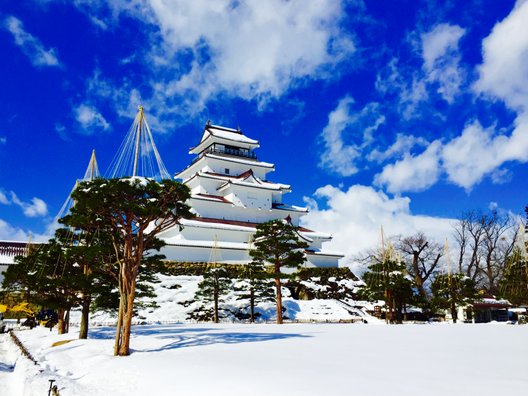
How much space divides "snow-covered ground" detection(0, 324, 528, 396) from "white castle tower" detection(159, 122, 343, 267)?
26.5 metres

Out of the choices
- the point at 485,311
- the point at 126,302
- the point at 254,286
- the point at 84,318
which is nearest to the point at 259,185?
the point at 254,286

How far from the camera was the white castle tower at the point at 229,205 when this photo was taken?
42.1 metres

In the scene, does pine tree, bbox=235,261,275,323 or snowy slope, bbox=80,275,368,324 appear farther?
snowy slope, bbox=80,275,368,324

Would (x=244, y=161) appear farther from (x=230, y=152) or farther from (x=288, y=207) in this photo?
(x=288, y=207)

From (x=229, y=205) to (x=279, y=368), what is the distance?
40051mm

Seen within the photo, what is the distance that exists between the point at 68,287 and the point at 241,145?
135ft

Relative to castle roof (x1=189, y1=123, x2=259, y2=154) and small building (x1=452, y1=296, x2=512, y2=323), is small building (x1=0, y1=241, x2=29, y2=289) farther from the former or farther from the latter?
small building (x1=452, y1=296, x2=512, y2=323)

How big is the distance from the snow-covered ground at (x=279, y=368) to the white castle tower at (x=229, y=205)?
26463mm

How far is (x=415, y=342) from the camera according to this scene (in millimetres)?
15008

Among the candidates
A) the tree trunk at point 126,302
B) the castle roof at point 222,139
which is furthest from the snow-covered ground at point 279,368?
the castle roof at point 222,139

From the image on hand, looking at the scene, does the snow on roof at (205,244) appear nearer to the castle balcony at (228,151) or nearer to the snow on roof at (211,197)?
the snow on roof at (211,197)

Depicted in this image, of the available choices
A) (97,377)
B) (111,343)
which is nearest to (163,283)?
A: (111,343)

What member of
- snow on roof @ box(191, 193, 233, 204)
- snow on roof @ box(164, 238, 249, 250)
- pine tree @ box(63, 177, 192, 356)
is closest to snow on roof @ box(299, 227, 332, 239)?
snow on roof @ box(164, 238, 249, 250)

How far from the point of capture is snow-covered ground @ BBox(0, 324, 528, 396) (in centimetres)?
759
